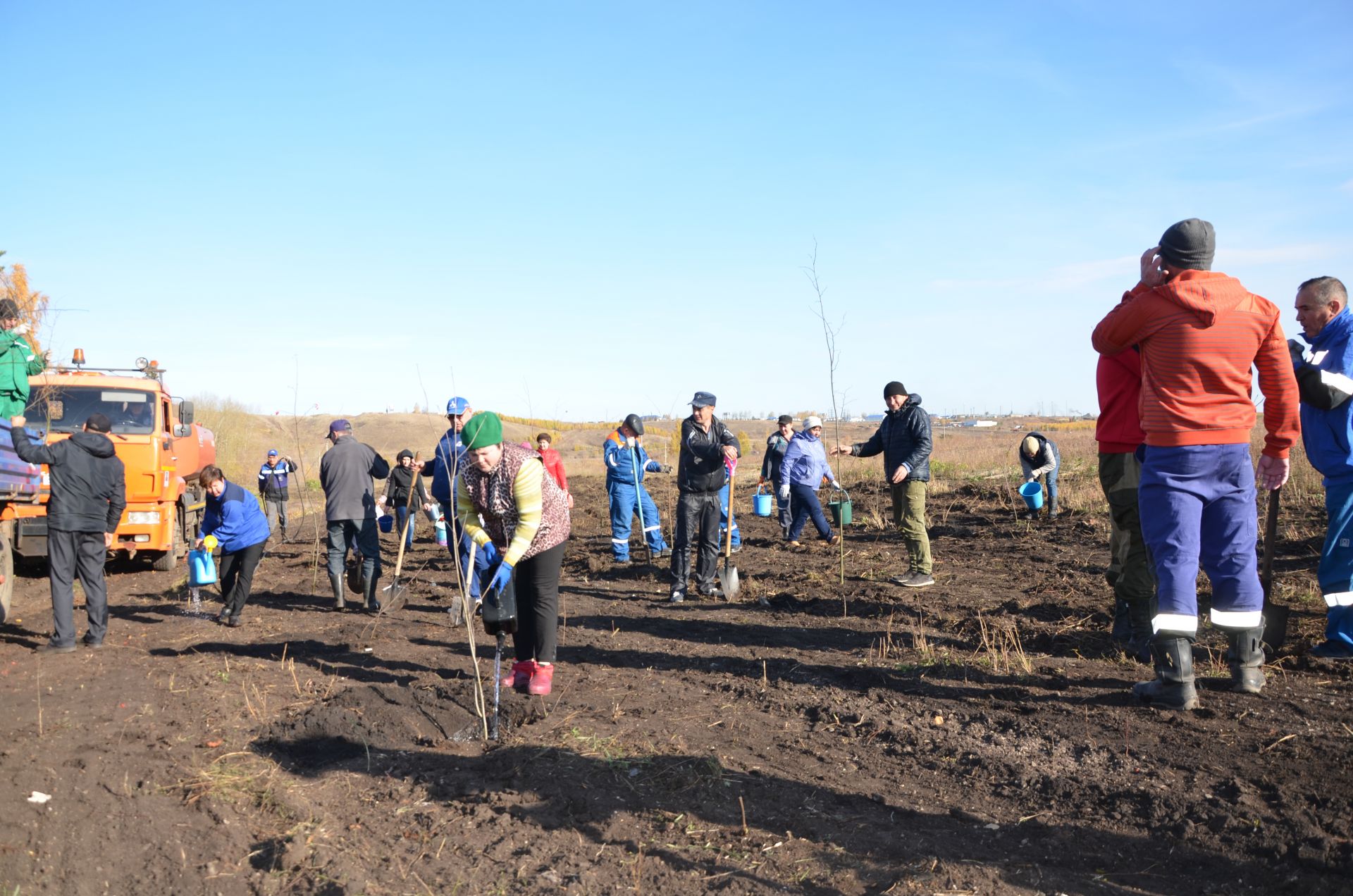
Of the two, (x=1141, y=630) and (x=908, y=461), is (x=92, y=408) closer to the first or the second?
(x=908, y=461)

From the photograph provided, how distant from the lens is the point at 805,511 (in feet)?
41.6

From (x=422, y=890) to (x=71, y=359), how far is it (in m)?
12.5

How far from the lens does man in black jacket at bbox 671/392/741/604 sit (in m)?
8.77

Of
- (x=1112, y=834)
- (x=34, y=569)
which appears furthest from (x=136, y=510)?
(x=1112, y=834)

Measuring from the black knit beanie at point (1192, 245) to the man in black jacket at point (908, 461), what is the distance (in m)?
4.21

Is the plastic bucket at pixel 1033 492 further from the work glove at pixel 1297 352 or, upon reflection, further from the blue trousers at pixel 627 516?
the work glove at pixel 1297 352

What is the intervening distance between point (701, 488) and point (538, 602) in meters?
3.52

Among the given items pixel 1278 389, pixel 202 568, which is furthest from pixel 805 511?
pixel 1278 389

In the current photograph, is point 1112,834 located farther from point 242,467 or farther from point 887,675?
point 242,467

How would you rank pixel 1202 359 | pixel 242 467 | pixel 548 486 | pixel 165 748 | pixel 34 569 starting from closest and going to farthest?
pixel 1202 359 < pixel 165 748 < pixel 548 486 < pixel 34 569 < pixel 242 467

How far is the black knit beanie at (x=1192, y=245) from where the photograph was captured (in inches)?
179

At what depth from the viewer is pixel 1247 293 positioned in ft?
15.0

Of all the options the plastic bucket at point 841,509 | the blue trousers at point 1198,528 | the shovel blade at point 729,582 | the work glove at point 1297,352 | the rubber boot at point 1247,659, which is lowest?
the shovel blade at point 729,582

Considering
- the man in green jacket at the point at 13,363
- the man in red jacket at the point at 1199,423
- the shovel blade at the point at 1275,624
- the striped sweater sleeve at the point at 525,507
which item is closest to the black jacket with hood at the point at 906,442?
the shovel blade at the point at 1275,624
